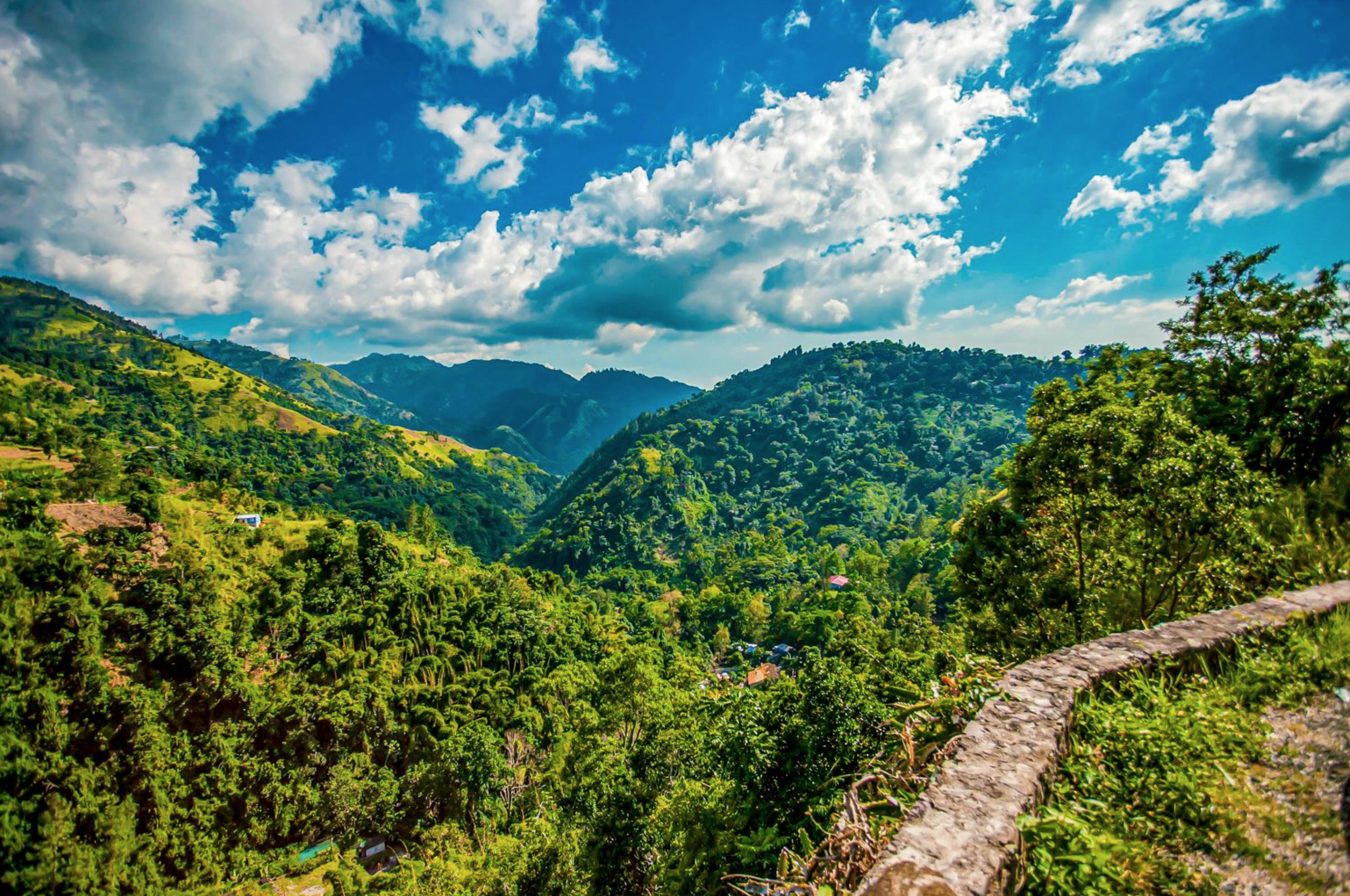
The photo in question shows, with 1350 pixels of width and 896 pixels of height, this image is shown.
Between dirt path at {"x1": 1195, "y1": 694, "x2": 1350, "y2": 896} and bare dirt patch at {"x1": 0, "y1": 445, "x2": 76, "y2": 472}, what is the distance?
282 ft

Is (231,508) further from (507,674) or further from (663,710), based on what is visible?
(663,710)

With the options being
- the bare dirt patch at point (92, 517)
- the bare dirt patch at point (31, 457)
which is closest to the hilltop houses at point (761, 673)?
the bare dirt patch at point (92, 517)

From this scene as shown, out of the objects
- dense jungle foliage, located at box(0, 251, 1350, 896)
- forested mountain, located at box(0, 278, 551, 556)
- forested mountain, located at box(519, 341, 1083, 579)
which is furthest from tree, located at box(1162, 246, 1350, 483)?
forested mountain, located at box(519, 341, 1083, 579)

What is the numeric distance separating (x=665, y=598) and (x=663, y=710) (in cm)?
6873

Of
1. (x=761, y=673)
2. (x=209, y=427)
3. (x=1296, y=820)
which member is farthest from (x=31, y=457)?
(x=1296, y=820)

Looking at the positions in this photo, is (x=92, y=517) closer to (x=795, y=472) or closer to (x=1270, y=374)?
(x=1270, y=374)

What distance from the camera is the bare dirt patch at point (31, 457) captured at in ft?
191

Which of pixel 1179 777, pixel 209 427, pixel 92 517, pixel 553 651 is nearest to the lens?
pixel 1179 777

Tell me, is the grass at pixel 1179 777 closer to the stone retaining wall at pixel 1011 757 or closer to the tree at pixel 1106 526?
the stone retaining wall at pixel 1011 757

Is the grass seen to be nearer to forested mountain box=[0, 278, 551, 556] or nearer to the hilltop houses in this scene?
the hilltop houses

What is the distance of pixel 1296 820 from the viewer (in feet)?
8.97

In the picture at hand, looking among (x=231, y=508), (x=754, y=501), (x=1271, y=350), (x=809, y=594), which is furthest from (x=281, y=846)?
(x=754, y=501)

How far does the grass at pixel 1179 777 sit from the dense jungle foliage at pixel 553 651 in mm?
259

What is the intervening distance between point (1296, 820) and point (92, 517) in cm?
5497
